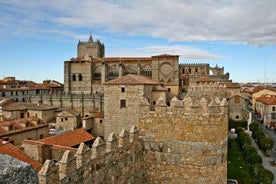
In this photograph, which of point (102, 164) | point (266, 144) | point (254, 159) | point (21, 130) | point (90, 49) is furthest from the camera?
point (90, 49)

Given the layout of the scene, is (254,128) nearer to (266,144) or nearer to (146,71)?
(266,144)

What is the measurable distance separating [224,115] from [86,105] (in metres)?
40.7

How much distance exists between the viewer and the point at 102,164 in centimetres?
563

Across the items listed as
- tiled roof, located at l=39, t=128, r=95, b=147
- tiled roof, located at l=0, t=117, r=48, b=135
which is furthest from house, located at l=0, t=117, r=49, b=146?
tiled roof, located at l=39, t=128, r=95, b=147

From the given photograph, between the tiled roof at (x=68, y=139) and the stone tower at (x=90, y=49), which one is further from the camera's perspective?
the stone tower at (x=90, y=49)

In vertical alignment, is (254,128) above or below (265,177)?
above

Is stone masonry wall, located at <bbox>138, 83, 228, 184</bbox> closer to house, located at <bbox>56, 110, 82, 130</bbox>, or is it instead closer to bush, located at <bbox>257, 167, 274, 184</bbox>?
bush, located at <bbox>257, 167, 274, 184</bbox>

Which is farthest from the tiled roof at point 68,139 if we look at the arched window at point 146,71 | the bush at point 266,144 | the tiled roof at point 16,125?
the arched window at point 146,71

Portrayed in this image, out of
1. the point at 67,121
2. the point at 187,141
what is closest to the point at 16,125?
the point at 67,121

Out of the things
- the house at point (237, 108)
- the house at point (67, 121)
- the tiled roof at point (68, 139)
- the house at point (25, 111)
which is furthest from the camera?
the house at point (237, 108)

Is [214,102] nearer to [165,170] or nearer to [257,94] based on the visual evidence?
[165,170]

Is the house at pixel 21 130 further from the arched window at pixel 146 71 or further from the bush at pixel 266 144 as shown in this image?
the arched window at pixel 146 71

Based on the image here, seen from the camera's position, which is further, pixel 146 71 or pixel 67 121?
pixel 146 71

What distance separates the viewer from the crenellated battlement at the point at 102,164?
443cm
